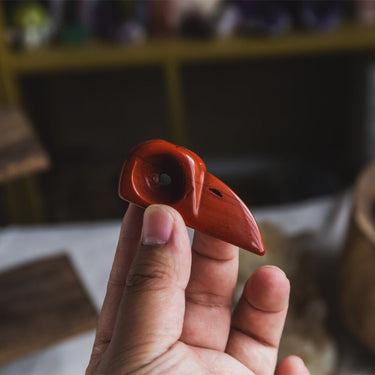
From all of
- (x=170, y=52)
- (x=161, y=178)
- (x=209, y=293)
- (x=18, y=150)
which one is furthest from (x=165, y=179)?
(x=170, y=52)

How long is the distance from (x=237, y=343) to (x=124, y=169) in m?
0.17

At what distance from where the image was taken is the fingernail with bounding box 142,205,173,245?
26 cm

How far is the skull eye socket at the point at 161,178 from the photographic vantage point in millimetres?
273

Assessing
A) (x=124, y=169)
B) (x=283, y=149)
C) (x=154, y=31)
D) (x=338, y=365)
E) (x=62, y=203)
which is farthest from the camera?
(x=283, y=149)

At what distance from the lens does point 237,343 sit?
36 centimetres

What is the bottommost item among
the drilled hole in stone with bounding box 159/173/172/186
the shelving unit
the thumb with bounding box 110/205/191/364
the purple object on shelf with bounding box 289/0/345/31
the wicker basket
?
the wicker basket

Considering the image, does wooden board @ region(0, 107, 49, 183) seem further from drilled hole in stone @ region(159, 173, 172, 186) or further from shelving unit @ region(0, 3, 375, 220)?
shelving unit @ region(0, 3, 375, 220)

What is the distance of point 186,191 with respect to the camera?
0.28 meters

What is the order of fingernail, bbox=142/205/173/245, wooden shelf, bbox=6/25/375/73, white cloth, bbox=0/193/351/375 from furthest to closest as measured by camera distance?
wooden shelf, bbox=6/25/375/73
white cloth, bbox=0/193/351/375
fingernail, bbox=142/205/173/245

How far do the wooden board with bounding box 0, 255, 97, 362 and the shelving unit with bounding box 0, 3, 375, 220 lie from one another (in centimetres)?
53

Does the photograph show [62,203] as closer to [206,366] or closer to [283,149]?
[283,149]

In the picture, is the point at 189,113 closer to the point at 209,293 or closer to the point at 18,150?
the point at 18,150

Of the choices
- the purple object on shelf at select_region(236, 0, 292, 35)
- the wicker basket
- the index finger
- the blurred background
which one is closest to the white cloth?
the blurred background

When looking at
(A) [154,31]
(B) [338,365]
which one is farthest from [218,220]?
(A) [154,31]
